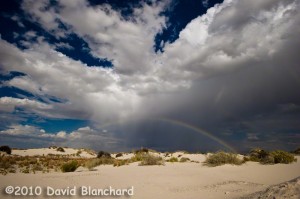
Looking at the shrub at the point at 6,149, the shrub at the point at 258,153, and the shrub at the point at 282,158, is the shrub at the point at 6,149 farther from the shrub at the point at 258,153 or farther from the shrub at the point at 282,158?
the shrub at the point at 282,158

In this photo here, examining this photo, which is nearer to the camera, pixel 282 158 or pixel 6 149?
pixel 282 158

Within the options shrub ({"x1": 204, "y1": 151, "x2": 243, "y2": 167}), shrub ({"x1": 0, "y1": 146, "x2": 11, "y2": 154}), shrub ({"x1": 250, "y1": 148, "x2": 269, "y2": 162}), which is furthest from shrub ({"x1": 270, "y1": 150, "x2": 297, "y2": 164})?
shrub ({"x1": 0, "y1": 146, "x2": 11, "y2": 154})

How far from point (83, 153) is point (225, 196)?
212ft

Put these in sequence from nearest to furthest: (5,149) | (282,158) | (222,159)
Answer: (222,159), (282,158), (5,149)

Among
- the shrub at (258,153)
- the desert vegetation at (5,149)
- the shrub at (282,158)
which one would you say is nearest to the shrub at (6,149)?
the desert vegetation at (5,149)

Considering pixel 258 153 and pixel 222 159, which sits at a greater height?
pixel 258 153

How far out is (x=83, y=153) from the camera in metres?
69.8

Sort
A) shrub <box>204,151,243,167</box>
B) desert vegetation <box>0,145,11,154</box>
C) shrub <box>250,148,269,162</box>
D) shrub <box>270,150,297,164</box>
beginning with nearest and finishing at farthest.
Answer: shrub <box>204,151,243,167</box>, shrub <box>270,150,297,164</box>, shrub <box>250,148,269,162</box>, desert vegetation <box>0,145,11,154</box>

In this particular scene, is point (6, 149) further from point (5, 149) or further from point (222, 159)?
point (222, 159)

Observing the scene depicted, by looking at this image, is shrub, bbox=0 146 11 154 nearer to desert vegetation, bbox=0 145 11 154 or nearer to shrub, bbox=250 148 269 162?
desert vegetation, bbox=0 145 11 154

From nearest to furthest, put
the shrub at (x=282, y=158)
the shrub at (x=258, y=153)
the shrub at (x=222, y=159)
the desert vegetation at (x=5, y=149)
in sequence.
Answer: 1. the shrub at (x=222, y=159)
2. the shrub at (x=282, y=158)
3. the shrub at (x=258, y=153)
4. the desert vegetation at (x=5, y=149)

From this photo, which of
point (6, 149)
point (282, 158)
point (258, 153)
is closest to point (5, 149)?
point (6, 149)

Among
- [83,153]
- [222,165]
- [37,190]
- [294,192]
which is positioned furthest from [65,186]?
[83,153]

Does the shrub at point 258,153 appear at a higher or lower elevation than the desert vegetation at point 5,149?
lower
